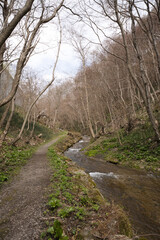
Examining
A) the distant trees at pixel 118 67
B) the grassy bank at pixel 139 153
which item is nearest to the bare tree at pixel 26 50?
the distant trees at pixel 118 67

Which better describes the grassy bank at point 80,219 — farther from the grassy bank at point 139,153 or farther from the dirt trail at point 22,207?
the grassy bank at point 139,153

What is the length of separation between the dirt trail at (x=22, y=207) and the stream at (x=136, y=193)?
1.99 m

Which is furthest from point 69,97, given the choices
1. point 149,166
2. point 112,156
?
point 149,166

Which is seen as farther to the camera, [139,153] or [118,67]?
[118,67]

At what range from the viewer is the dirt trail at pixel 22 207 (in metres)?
2.17

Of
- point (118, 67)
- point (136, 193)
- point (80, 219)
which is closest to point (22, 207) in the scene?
point (80, 219)

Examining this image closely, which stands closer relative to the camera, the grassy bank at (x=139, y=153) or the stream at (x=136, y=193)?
the stream at (x=136, y=193)

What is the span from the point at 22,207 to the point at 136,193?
378 cm

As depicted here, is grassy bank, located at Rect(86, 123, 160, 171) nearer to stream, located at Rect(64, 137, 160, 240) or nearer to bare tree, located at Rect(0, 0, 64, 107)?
stream, located at Rect(64, 137, 160, 240)

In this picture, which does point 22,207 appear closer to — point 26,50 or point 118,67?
point 26,50

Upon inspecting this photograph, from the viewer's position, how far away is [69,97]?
106 feet

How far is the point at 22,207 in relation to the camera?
292 centimetres

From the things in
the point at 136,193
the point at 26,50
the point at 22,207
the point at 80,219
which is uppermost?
the point at 26,50

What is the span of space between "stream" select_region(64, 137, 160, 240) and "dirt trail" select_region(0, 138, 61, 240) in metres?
1.99
